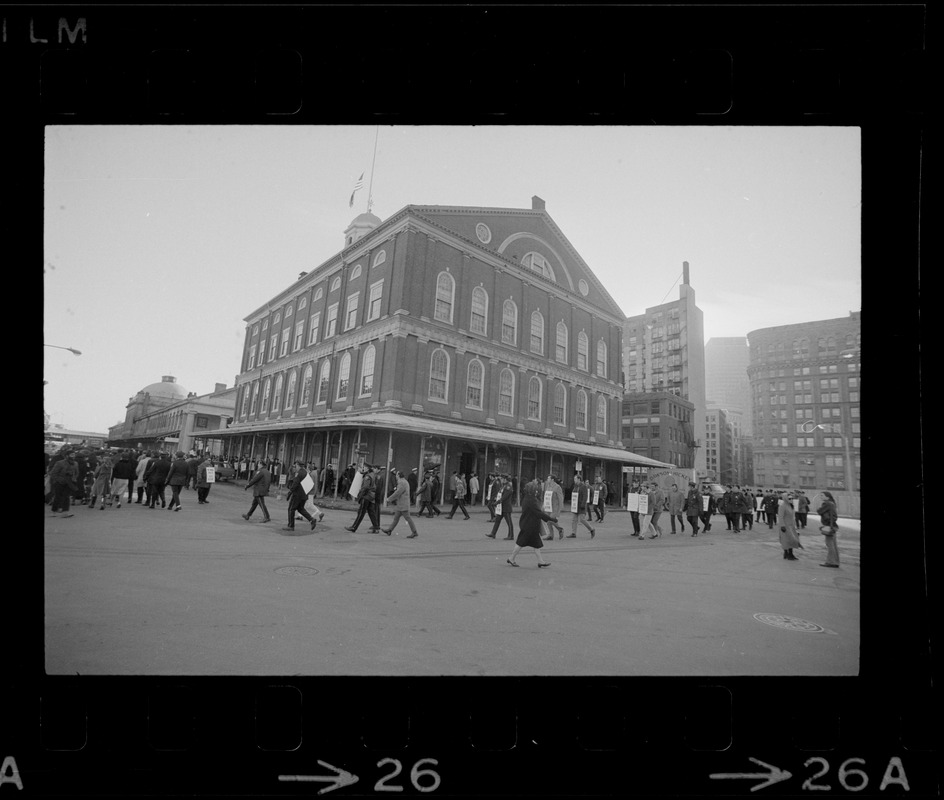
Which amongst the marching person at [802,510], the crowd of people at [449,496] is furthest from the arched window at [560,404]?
the marching person at [802,510]

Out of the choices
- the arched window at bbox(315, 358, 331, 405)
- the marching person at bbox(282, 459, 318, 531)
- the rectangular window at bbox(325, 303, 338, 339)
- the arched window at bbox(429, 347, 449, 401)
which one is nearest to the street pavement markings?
the arched window at bbox(429, 347, 449, 401)

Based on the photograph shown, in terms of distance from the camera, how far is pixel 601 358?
569cm

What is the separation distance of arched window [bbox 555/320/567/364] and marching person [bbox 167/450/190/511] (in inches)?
467

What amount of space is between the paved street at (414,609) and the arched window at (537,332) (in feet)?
9.49

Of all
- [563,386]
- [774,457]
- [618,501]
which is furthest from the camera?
[618,501]

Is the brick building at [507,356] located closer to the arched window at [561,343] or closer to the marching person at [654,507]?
the arched window at [561,343]

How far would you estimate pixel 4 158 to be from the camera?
226 centimetres

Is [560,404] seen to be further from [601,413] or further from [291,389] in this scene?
[291,389]

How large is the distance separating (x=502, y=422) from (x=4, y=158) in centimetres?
464

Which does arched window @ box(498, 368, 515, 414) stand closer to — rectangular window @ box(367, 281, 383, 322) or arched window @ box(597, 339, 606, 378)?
arched window @ box(597, 339, 606, 378)
